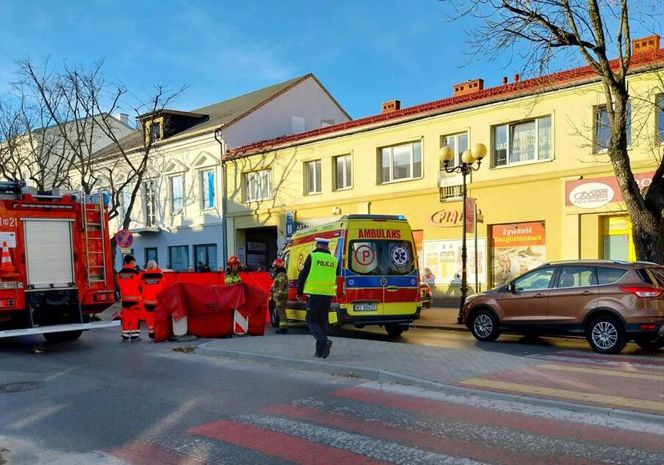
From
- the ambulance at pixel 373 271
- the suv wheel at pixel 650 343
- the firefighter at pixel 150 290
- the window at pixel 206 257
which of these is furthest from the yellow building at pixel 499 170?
the firefighter at pixel 150 290

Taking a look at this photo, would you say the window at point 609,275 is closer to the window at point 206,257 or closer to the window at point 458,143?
the window at point 458,143

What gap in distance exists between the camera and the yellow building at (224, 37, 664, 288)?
54.5ft

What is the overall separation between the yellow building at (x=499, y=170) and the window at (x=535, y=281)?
4904 millimetres

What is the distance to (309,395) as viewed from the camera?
279 inches

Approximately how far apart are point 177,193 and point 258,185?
6.24m

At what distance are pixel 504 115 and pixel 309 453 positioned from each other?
1601 cm

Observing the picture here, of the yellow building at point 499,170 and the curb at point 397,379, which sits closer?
the curb at point 397,379

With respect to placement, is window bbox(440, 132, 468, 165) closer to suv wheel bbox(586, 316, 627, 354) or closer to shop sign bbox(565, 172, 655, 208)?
shop sign bbox(565, 172, 655, 208)

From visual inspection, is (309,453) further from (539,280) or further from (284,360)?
(539,280)

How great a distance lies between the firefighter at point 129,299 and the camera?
12062 mm

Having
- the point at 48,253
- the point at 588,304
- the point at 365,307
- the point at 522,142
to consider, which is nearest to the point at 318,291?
the point at 365,307

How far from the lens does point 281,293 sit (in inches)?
536

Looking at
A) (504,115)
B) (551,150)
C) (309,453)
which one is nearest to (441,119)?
(504,115)

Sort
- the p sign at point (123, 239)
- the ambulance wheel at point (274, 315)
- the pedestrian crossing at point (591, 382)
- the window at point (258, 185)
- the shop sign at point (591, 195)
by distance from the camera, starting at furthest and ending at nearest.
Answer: the window at point (258, 185) < the p sign at point (123, 239) < the shop sign at point (591, 195) < the ambulance wheel at point (274, 315) < the pedestrian crossing at point (591, 382)
